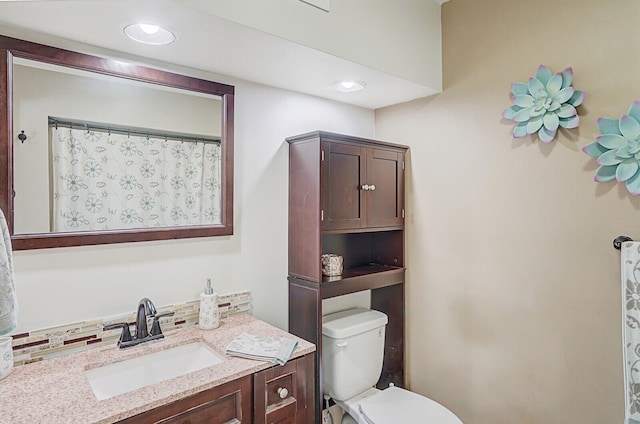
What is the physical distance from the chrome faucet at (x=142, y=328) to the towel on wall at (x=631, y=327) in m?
1.87

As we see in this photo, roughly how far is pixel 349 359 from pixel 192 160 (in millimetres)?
1318

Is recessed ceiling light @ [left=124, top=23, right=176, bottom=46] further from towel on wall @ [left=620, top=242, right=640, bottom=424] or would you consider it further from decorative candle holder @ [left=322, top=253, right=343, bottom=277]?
towel on wall @ [left=620, top=242, right=640, bottom=424]

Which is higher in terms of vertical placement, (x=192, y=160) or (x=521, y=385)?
(x=192, y=160)

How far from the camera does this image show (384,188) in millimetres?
2197

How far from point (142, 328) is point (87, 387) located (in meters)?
0.35

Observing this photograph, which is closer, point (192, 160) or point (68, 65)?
point (68, 65)

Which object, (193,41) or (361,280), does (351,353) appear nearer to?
(361,280)

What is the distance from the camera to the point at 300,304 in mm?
1989

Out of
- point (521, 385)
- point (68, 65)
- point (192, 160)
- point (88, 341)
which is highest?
point (68, 65)

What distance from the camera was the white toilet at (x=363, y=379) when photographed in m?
1.84

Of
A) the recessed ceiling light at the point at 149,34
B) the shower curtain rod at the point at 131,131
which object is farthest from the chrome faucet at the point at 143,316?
the recessed ceiling light at the point at 149,34

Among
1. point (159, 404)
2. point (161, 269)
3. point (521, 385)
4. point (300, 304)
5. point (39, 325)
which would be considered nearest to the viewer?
point (159, 404)

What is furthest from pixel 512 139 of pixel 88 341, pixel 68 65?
pixel 88 341

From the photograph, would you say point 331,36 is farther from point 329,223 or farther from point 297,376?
point 297,376
